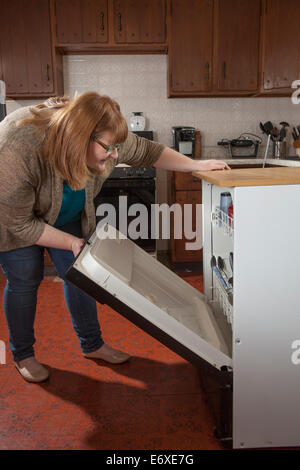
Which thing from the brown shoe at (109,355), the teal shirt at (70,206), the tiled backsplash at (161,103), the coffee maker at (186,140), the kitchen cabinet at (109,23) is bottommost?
the brown shoe at (109,355)

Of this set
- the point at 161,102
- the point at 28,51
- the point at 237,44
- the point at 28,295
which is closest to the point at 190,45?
the point at 237,44

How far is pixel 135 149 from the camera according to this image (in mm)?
1706

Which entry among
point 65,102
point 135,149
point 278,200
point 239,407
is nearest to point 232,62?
point 135,149

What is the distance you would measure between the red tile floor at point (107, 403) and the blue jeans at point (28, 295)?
0.17m

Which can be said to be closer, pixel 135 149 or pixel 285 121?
pixel 135 149

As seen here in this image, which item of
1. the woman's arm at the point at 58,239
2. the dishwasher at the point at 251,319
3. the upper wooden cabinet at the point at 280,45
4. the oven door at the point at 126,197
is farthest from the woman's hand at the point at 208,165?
the upper wooden cabinet at the point at 280,45

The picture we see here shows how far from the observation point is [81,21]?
353cm

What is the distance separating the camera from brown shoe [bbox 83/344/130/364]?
6.29ft

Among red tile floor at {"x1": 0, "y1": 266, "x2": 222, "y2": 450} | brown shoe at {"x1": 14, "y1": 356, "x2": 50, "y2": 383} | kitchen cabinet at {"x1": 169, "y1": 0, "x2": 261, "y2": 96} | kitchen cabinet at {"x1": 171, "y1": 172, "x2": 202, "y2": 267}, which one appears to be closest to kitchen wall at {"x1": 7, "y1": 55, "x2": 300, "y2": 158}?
kitchen cabinet at {"x1": 169, "y1": 0, "x2": 261, "y2": 96}

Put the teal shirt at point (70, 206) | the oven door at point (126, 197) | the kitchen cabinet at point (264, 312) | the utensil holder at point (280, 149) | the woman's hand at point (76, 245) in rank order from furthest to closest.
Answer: the utensil holder at point (280, 149)
the oven door at point (126, 197)
the teal shirt at point (70, 206)
the woman's hand at point (76, 245)
the kitchen cabinet at point (264, 312)

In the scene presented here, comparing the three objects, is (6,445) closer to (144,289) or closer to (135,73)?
(144,289)

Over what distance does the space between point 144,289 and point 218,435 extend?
1.77ft

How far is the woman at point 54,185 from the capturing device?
1270 millimetres

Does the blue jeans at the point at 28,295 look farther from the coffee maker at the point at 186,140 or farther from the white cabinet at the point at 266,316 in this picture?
the coffee maker at the point at 186,140
